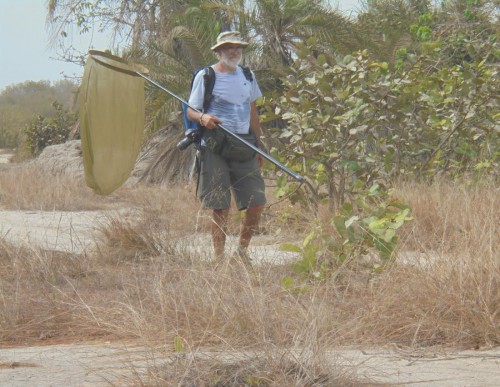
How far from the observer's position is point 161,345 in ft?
13.6

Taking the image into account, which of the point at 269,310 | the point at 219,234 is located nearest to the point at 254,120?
the point at 219,234

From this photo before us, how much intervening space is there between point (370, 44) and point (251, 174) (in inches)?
367

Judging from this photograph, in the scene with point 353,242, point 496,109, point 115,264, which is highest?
point 496,109

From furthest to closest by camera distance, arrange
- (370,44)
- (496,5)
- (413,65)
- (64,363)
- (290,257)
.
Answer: (370,44), (496,5), (413,65), (290,257), (64,363)

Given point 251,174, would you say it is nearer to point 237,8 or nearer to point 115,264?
point 115,264

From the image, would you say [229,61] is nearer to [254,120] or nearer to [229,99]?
[229,99]

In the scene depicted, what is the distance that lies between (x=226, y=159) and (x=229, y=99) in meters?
0.40

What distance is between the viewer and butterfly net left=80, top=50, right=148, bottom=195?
3.42 metres

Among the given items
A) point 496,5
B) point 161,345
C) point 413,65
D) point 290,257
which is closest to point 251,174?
point 290,257

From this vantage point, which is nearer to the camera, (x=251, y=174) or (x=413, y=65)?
(x=251, y=174)

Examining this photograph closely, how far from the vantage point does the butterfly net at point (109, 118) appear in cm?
342

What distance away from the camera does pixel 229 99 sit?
21.8 feet

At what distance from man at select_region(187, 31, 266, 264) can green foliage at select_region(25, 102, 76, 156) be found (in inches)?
758

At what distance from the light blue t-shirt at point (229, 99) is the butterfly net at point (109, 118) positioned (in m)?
2.91
